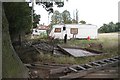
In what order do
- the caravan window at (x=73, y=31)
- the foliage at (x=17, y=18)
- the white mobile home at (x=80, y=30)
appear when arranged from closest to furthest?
the foliage at (x=17, y=18)
the caravan window at (x=73, y=31)
the white mobile home at (x=80, y=30)

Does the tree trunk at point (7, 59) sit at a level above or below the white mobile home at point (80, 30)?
below

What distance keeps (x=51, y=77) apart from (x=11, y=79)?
1926 millimetres

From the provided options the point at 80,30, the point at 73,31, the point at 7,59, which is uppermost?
the point at 80,30


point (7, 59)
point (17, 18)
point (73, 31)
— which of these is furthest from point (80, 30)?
point (7, 59)

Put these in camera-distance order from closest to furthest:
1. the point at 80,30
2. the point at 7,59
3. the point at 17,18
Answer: the point at 7,59
the point at 17,18
the point at 80,30

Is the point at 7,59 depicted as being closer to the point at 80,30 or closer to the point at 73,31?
the point at 73,31

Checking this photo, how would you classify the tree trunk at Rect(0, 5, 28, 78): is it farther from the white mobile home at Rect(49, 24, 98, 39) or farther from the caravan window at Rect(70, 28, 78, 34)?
the white mobile home at Rect(49, 24, 98, 39)

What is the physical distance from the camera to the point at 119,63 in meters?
6.75

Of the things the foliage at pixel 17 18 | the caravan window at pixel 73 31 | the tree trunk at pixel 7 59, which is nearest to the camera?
the tree trunk at pixel 7 59

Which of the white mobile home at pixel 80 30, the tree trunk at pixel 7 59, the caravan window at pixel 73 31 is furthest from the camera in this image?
the white mobile home at pixel 80 30

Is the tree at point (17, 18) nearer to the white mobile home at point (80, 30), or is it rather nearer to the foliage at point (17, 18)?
the foliage at point (17, 18)

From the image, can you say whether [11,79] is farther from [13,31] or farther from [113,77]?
[13,31]

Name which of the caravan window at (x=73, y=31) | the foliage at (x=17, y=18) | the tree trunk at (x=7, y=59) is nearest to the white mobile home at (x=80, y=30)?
the caravan window at (x=73, y=31)

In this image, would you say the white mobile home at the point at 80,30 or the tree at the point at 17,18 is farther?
the white mobile home at the point at 80,30
